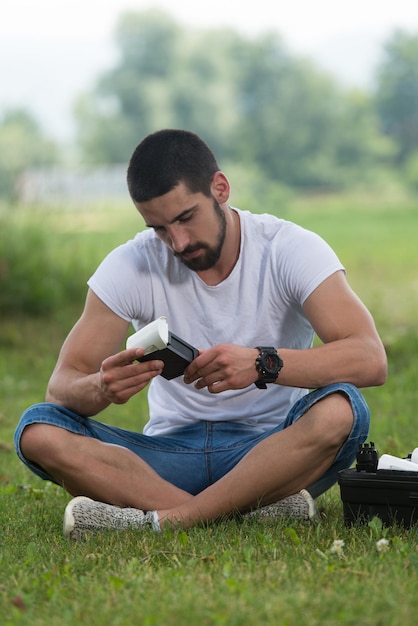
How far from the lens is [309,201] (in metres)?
32.4

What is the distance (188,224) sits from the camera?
3504mm

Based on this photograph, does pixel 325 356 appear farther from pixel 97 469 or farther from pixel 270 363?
pixel 97 469

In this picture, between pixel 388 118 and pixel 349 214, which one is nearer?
pixel 349 214

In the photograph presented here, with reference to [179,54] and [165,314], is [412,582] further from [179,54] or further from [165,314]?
[179,54]

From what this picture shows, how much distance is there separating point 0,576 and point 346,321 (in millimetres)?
1402

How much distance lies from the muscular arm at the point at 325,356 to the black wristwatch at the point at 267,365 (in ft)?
0.06

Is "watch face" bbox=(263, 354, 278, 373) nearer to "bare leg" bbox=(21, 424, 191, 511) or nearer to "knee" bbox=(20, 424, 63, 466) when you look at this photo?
"bare leg" bbox=(21, 424, 191, 511)

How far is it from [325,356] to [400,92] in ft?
137

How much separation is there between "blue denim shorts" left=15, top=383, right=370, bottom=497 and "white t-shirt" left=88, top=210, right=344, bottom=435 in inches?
2.2

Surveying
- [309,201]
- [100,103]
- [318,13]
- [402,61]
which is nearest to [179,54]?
[100,103]

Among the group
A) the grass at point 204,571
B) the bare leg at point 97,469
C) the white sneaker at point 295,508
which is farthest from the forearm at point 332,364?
the bare leg at point 97,469

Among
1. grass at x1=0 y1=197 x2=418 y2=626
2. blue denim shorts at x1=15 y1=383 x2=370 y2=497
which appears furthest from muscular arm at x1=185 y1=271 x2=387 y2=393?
grass at x1=0 y1=197 x2=418 y2=626

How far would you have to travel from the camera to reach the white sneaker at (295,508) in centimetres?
334

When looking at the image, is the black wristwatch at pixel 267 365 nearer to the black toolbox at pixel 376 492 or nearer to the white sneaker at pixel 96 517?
the black toolbox at pixel 376 492
